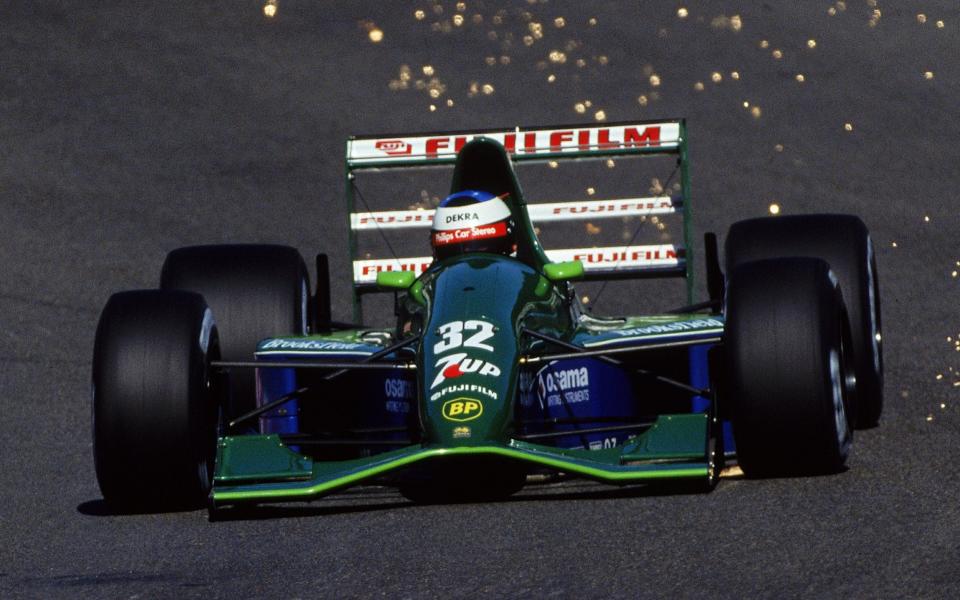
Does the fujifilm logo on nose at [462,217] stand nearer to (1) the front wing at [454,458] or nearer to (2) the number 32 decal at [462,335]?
(2) the number 32 decal at [462,335]

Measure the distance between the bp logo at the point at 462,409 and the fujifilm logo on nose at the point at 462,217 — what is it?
166cm

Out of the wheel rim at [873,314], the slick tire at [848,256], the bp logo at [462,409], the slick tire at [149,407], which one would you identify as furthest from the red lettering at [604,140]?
the bp logo at [462,409]

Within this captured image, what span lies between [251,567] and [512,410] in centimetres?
141

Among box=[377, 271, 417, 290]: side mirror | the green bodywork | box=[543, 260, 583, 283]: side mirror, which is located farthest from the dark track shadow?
box=[543, 260, 583, 283]: side mirror

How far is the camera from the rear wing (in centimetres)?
1081

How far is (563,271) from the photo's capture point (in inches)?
357

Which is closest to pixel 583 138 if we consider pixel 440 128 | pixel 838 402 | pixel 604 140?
pixel 604 140

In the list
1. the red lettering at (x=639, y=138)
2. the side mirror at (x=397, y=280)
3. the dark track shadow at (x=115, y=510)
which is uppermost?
the red lettering at (x=639, y=138)

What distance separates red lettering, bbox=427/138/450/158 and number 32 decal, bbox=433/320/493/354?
2.87 metres

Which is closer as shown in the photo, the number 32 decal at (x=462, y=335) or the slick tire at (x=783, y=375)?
the slick tire at (x=783, y=375)

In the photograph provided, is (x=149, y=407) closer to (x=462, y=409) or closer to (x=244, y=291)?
(x=462, y=409)

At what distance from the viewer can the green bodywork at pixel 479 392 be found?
745 cm

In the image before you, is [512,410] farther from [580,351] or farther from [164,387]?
[164,387]

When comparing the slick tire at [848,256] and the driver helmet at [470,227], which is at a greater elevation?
the driver helmet at [470,227]
